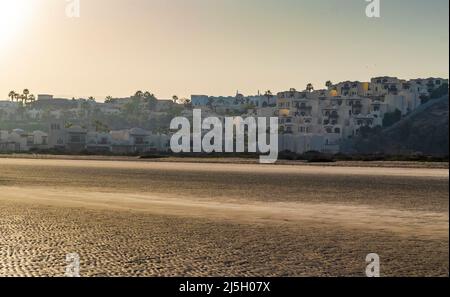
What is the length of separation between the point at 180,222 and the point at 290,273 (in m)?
9.03

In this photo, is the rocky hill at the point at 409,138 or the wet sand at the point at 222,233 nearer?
the wet sand at the point at 222,233

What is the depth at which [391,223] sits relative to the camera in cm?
2155

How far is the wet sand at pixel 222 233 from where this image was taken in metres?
14.0

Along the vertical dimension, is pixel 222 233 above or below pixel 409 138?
below

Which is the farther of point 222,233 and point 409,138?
point 409,138

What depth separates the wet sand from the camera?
14.0m

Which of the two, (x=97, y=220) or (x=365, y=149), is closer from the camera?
(x=97, y=220)

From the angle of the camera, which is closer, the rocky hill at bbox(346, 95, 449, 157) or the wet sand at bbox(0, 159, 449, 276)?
the wet sand at bbox(0, 159, 449, 276)

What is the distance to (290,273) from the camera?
13.3m

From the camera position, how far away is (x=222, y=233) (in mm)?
19188

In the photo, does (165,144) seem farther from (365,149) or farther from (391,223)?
(391,223)
